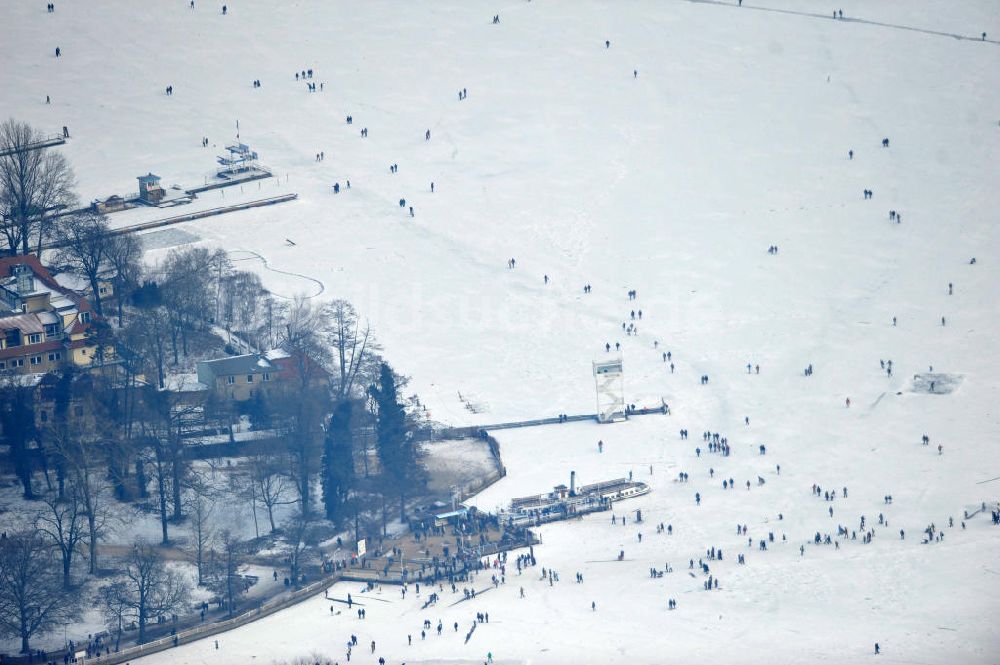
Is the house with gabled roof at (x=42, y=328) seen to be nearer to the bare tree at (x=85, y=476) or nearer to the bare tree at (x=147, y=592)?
the bare tree at (x=85, y=476)

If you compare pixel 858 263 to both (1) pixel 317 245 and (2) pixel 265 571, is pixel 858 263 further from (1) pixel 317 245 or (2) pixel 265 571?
(2) pixel 265 571

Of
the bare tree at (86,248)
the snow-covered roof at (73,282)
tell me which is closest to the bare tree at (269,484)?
the bare tree at (86,248)

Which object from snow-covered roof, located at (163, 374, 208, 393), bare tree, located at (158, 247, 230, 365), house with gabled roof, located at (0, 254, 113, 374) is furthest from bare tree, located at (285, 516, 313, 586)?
bare tree, located at (158, 247, 230, 365)

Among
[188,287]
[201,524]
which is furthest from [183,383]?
[201,524]

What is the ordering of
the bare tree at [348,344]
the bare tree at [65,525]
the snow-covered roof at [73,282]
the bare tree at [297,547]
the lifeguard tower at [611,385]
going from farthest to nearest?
the snow-covered roof at [73,282], the lifeguard tower at [611,385], the bare tree at [348,344], the bare tree at [297,547], the bare tree at [65,525]

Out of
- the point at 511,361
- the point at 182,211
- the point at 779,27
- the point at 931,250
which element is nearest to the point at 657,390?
the point at 511,361

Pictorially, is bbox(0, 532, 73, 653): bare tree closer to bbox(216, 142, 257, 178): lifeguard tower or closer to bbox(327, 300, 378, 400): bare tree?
bbox(327, 300, 378, 400): bare tree

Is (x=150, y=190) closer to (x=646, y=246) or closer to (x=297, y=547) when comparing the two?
(x=646, y=246)
